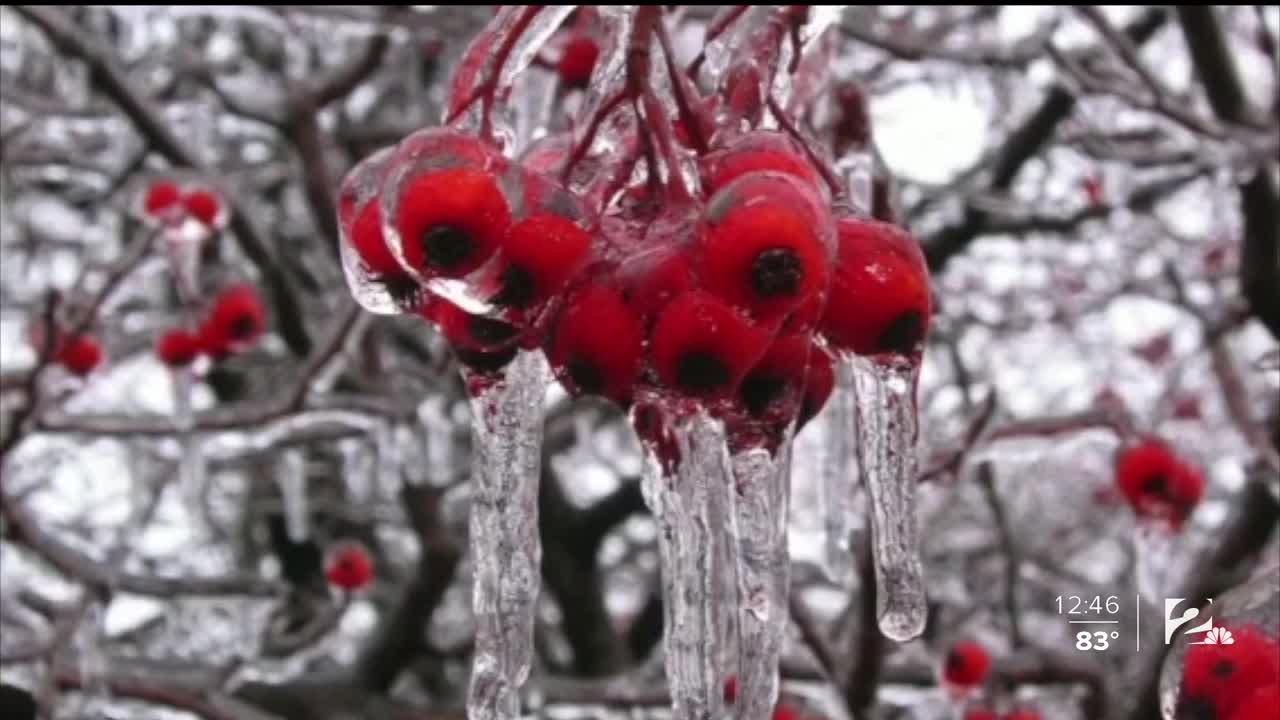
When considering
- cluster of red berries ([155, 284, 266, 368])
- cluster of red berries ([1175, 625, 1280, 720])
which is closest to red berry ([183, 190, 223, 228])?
cluster of red berries ([155, 284, 266, 368])

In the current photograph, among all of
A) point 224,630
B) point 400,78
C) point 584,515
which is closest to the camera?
point 584,515

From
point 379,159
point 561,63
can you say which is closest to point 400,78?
point 561,63

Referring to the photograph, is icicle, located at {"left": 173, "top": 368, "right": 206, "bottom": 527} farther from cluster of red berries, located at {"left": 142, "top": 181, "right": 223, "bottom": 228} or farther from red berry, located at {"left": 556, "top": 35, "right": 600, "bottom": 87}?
red berry, located at {"left": 556, "top": 35, "right": 600, "bottom": 87}

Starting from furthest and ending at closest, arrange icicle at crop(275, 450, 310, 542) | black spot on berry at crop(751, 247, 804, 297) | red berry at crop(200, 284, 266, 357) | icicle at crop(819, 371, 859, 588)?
icicle at crop(275, 450, 310, 542) → red berry at crop(200, 284, 266, 357) → icicle at crop(819, 371, 859, 588) → black spot on berry at crop(751, 247, 804, 297)

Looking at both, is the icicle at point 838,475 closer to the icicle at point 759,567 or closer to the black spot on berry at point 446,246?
the icicle at point 759,567

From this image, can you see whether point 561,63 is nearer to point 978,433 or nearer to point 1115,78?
point 978,433

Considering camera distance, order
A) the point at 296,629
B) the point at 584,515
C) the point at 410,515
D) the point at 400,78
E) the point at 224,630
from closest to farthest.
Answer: the point at 410,515 < the point at 584,515 < the point at 296,629 < the point at 400,78 < the point at 224,630

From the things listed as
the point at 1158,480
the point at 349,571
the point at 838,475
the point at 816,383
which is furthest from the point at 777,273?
the point at 349,571

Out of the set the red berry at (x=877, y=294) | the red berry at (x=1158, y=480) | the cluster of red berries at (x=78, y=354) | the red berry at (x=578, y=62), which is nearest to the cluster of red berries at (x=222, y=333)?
the cluster of red berries at (x=78, y=354)
